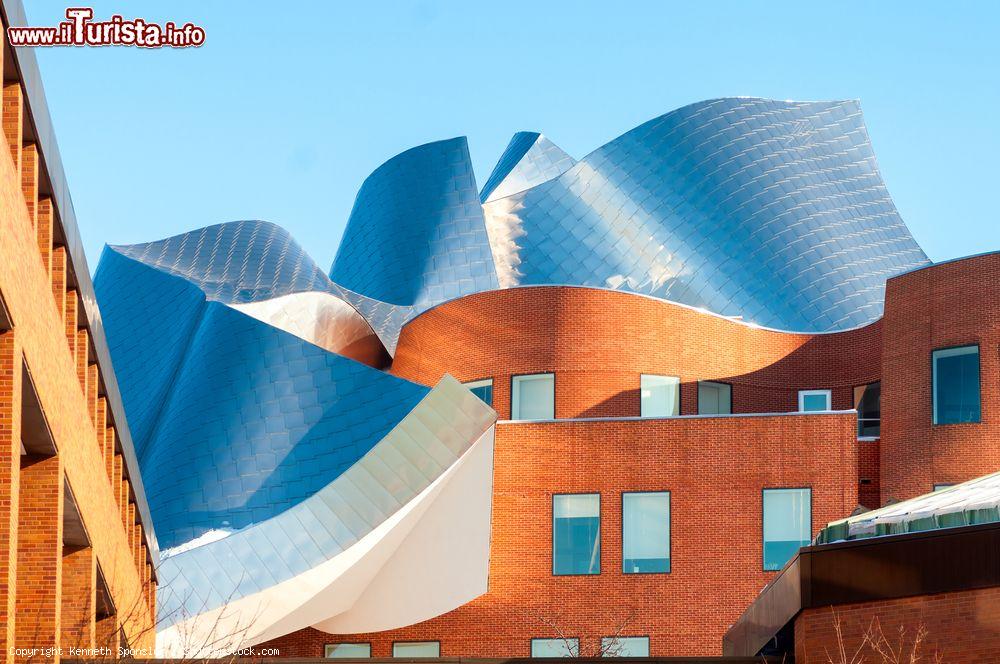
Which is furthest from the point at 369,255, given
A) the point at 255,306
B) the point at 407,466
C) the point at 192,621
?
the point at 192,621

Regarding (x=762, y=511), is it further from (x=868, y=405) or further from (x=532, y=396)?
(x=532, y=396)

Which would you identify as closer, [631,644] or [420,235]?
[631,644]

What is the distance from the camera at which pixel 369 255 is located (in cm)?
5669

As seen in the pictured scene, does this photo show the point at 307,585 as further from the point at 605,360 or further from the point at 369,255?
the point at 369,255

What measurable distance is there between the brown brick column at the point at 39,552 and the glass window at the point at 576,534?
22.5 meters

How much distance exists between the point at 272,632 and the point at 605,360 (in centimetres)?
1147

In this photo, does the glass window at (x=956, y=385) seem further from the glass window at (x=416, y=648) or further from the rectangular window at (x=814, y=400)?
the glass window at (x=416, y=648)

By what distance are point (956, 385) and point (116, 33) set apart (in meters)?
25.3

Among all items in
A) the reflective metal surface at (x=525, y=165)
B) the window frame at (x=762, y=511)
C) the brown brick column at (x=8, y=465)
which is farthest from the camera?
the reflective metal surface at (x=525, y=165)

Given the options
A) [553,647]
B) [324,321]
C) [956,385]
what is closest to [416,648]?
[553,647]

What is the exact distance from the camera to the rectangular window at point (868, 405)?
146ft

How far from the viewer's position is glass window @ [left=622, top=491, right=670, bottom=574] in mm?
40500

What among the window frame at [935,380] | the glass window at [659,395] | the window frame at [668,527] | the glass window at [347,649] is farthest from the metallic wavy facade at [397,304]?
the window frame at [935,380]

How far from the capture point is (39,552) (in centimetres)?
1920
